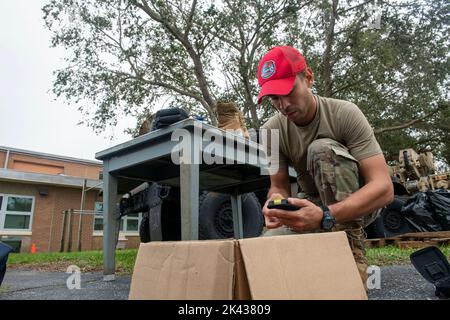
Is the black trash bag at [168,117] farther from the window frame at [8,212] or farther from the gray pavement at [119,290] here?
the window frame at [8,212]

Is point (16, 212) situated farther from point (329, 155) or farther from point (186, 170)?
point (329, 155)

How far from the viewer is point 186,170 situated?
191 centimetres

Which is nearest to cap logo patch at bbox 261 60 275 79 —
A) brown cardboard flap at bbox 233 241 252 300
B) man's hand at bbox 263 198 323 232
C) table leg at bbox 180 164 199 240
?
man's hand at bbox 263 198 323 232

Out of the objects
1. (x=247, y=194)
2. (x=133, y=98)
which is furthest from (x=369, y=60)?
(x=247, y=194)

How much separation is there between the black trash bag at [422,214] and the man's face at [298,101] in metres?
4.33

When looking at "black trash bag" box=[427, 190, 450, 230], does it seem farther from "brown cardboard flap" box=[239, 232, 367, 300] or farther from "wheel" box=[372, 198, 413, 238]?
"brown cardboard flap" box=[239, 232, 367, 300]

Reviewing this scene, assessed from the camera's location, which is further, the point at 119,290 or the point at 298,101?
the point at 119,290

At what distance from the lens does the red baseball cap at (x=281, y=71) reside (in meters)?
1.34

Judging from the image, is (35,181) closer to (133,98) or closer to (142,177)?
(133,98)

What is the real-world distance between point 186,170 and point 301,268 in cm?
122

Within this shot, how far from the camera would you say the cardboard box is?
73 cm

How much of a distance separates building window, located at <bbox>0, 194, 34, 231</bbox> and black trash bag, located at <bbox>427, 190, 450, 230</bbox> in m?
12.4

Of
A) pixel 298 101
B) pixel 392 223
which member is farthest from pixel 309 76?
pixel 392 223

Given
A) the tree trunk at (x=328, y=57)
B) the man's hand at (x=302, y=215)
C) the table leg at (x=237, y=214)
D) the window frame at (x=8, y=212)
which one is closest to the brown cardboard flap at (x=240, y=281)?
the man's hand at (x=302, y=215)
